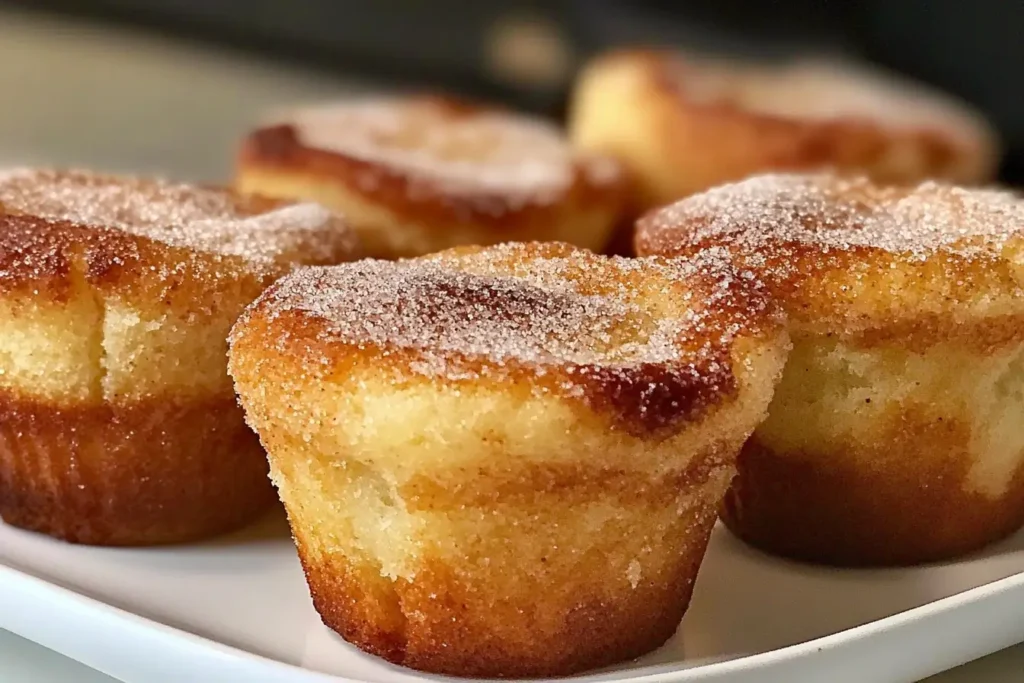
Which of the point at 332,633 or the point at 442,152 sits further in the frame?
the point at 442,152

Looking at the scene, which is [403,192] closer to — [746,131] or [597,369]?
[746,131]

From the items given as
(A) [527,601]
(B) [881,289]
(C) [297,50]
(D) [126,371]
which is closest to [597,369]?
(A) [527,601]

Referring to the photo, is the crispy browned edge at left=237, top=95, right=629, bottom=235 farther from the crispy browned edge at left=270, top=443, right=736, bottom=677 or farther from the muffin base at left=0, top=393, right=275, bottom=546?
the crispy browned edge at left=270, top=443, right=736, bottom=677

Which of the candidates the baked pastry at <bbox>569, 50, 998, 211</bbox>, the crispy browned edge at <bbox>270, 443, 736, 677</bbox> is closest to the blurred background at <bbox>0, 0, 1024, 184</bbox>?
the baked pastry at <bbox>569, 50, 998, 211</bbox>

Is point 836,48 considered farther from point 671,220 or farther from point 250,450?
point 250,450

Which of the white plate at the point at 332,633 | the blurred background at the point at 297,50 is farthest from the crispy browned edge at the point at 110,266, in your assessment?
the blurred background at the point at 297,50

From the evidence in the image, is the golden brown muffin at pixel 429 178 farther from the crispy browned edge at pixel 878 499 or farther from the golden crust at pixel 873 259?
the crispy browned edge at pixel 878 499
